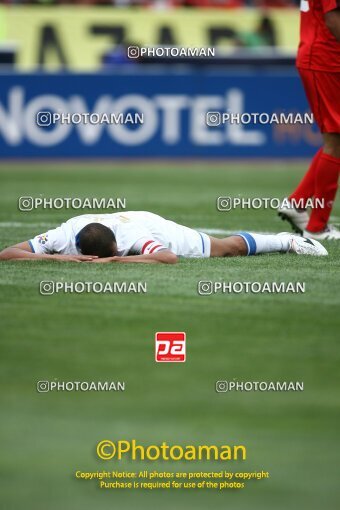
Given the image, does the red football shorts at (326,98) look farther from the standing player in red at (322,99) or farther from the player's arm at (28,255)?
the player's arm at (28,255)

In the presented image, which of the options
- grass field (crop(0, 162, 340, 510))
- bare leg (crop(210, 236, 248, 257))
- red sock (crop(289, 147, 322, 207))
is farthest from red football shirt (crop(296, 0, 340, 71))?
bare leg (crop(210, 236, 248, 257))

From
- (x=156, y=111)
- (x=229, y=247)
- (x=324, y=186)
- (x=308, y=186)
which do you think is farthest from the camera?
(x=156, y=111)

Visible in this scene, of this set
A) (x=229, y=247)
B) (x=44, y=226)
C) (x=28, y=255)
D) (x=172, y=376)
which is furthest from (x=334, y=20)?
(x=172, y=376)

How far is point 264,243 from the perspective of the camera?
24.7ft

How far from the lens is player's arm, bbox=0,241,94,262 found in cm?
703

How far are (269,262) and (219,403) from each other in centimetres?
267

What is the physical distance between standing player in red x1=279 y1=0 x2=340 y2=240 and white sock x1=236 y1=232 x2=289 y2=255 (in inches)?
31.1

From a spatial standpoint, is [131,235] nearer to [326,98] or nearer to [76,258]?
[76,258]

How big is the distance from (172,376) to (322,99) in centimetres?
389

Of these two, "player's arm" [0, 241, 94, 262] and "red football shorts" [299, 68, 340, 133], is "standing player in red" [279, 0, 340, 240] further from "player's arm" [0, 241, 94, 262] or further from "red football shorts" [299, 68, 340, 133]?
"player's arm" [0, 241, 94, 262]

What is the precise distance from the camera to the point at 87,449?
4.14m

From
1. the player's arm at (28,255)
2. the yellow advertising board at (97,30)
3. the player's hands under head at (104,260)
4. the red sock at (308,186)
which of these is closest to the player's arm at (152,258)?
the player's hands under head at (104,260)

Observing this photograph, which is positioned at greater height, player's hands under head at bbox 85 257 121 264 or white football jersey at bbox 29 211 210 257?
white football jersey at bbox 29 211 210 257

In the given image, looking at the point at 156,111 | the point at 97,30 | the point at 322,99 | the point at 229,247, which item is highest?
the point at 322,99
